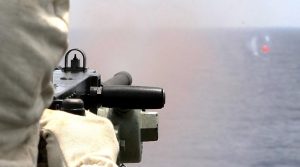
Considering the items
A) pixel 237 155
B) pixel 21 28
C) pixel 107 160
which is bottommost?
pixel 237 155

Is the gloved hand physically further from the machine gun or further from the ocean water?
the ocean water

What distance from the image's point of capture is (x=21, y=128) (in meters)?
0.62

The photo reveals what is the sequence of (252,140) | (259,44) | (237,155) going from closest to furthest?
(237,155), (252,140), (259,44)

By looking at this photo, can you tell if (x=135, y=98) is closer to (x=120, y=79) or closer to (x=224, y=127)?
(x=120, y=79)

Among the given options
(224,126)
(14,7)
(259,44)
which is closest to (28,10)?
(14,7)

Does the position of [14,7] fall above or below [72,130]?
above

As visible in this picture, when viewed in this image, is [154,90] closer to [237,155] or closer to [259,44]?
[237,155]

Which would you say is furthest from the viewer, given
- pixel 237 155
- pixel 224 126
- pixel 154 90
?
pixel 224 126

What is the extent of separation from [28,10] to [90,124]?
0.22 metres

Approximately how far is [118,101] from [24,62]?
0.49 meters

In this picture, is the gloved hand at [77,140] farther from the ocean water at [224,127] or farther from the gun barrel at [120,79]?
the ocean water at [224,127]

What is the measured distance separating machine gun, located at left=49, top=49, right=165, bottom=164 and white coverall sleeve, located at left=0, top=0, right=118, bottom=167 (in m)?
0.20

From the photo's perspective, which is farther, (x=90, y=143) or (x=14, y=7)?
(x=90, y=143)

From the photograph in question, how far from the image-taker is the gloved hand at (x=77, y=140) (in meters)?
0.71
